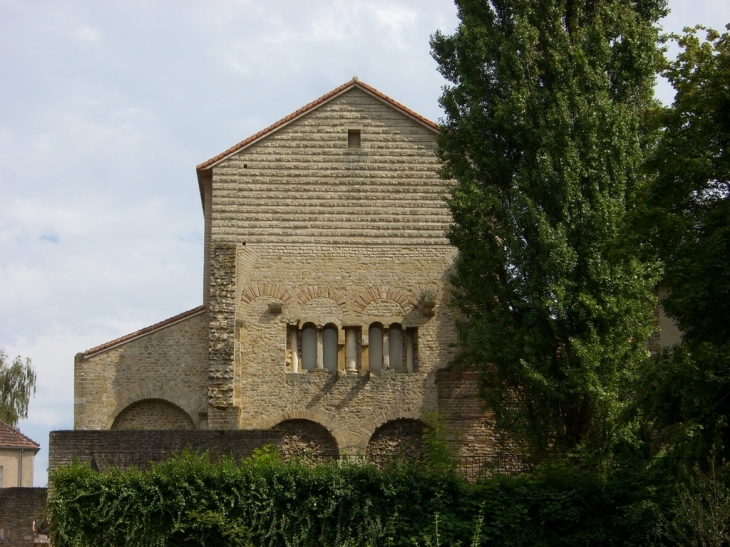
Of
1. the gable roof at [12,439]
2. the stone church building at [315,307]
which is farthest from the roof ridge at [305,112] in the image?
the gable roof at [12,439]

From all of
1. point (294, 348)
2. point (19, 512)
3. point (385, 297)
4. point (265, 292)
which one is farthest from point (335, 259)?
point (19, 512)

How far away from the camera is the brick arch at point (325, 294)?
91.6ft

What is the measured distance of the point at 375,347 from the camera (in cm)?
2795

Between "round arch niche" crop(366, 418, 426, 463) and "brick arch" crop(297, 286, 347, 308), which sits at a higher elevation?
"brick arch" crop(297, 286, 347, 308)

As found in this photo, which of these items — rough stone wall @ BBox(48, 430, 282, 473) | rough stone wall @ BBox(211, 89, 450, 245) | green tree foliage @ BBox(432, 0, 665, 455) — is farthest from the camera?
rough stone wall @ BBox(211, 89, 450, 245)

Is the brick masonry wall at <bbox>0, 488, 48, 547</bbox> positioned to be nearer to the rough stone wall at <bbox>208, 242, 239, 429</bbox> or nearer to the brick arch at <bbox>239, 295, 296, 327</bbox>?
the rough stone wall at <bbox>208, 242, 239, 429</bbox>

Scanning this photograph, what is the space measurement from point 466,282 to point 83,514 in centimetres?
822

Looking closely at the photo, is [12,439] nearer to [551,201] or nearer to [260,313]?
[260,313]

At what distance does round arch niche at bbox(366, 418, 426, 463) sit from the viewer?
27125 millimetres

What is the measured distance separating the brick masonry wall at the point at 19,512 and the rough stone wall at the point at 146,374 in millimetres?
2373

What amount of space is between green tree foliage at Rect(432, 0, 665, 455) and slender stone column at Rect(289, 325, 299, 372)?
238 inches

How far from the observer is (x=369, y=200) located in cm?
2844

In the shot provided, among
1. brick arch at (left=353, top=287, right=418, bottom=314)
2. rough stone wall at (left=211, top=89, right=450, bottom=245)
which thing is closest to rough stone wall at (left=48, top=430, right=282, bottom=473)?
brick arch at (left=353, top=287, right=418, bottom=314)

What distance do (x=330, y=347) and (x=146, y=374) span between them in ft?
14.8
